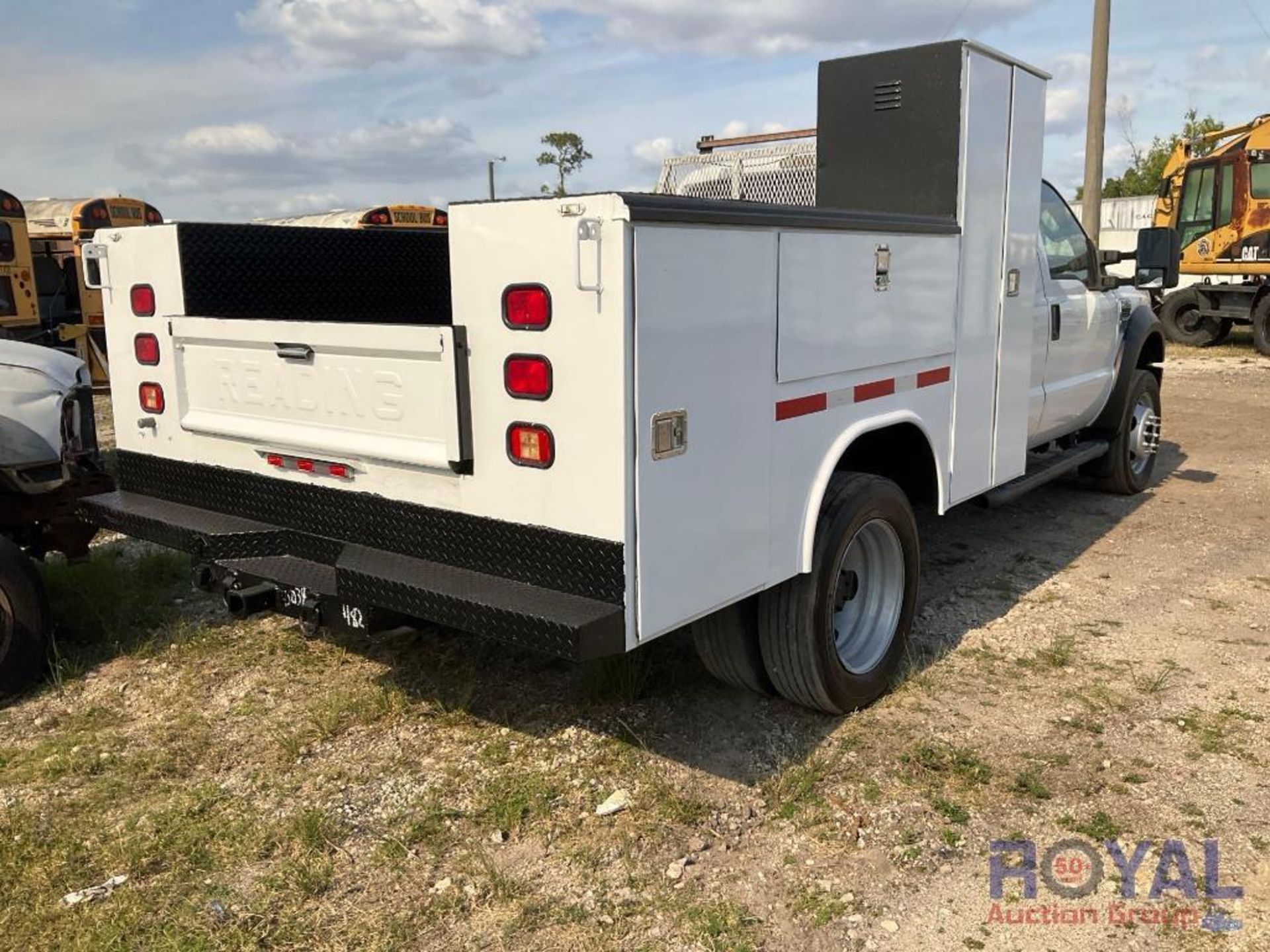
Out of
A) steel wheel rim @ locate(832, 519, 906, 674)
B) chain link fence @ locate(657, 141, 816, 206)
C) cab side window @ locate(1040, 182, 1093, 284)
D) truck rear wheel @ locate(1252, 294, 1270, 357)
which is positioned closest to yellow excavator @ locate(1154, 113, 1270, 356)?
truck rear wheel @ locate(1252, 294, 1270, 357)

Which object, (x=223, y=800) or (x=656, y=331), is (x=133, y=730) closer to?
(x=223, y=800)

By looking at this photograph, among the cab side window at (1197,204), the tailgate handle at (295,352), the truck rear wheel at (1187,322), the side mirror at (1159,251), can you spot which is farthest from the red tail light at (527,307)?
the cab side window at (1197,204)

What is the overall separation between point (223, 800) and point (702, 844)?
155 centimetres

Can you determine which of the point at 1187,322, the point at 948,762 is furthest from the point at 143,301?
the point at 1187,322

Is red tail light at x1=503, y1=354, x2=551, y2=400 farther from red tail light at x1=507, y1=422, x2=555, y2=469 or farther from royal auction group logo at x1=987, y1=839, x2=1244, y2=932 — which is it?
royal auction group logo at x1=987, y1=839, x2=1244, y2=932

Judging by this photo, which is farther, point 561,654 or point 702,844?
point 702,844

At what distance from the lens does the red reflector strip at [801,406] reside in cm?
329

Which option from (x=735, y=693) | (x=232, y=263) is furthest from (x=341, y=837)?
(x=232, y=263)

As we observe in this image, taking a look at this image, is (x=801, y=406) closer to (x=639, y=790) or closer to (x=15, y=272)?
(x=639, y=790)

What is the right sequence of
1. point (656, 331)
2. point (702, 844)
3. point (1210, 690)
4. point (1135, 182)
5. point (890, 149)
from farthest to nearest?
point (1135, 182) < point (890, 149) < point (1210, 690) < point (702, 844) < point (656, 331)

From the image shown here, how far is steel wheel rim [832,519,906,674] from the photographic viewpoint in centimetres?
409

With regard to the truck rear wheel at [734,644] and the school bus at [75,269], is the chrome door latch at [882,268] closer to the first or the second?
the truck rear wheel at [734,644]

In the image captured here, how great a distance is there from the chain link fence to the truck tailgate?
7.60ft

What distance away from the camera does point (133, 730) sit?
156 inches
